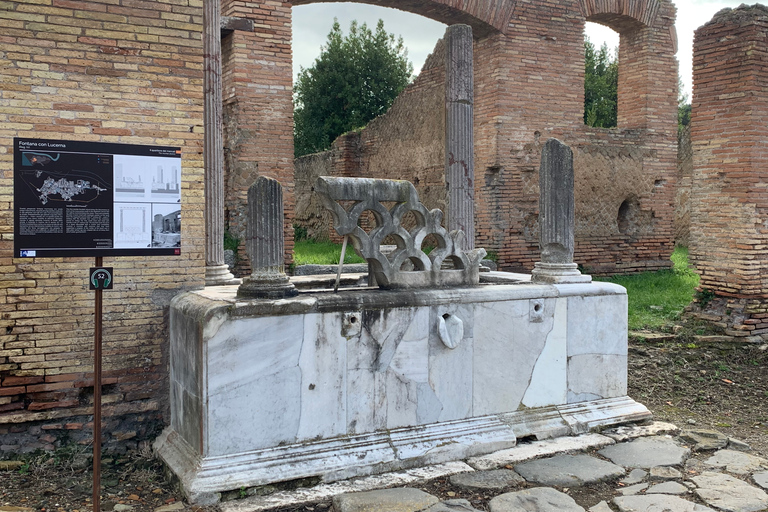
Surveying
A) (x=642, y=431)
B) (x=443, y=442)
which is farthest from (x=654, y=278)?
(x=443, y=442)

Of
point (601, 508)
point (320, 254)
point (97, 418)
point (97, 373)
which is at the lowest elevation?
point (601, 508)

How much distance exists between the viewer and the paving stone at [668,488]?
155 inches

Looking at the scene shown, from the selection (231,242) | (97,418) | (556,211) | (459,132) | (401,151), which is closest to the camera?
(97,418)

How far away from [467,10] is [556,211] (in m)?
6.44

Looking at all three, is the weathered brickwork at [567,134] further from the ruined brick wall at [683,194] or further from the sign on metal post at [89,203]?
the sign on metal post at [89,203]

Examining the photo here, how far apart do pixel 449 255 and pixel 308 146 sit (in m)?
19.0

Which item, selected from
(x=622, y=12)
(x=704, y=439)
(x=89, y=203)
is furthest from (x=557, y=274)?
(x=622, y=12)

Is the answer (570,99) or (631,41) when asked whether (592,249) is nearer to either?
(570,99)

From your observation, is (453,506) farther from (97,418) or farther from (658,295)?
(658,295)

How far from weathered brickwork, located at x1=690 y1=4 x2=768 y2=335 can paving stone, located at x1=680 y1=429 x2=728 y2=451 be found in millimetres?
3763

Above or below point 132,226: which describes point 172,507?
below

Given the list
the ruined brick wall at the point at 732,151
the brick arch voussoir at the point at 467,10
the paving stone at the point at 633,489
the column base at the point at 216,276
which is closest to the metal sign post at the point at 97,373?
the column base at the point at 216,276

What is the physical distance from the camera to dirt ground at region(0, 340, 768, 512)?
3.92 meters

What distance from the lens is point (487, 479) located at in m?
4.13
